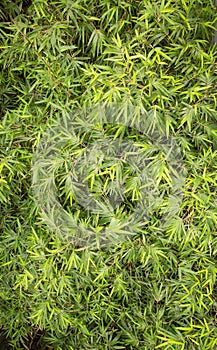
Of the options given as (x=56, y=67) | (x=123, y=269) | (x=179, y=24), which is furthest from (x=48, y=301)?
(x=179, y=24)

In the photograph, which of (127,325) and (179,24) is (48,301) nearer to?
(127,325)

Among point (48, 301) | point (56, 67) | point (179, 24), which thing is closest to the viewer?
point (179, 24)

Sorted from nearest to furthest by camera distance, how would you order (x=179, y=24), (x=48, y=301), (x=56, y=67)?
(x=179, y=24) → (x=56, y=67) → (x=48, y=301)

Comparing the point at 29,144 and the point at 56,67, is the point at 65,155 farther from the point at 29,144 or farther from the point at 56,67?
the point at 56,67

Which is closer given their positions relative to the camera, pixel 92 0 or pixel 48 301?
pixel 92 0

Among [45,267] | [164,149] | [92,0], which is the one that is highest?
[92,0]

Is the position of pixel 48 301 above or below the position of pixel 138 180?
below
